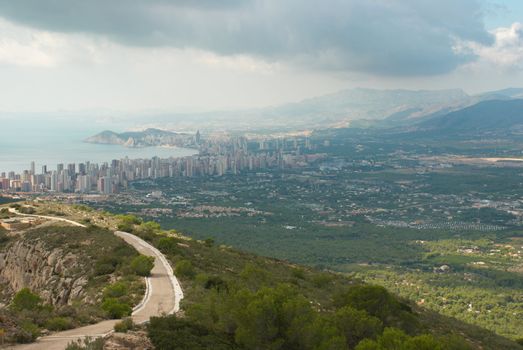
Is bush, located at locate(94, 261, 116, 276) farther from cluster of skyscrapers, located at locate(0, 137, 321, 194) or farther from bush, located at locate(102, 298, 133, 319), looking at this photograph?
cluster of skyscrapers, located at locate(0, 137, 321, 194)

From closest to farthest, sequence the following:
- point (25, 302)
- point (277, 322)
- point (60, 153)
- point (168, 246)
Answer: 1. point (277, 322)
2. point (25, 302)
3. point (168, 246)
4. point (60, 153)

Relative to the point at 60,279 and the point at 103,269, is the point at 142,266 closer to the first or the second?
the point at 103,269

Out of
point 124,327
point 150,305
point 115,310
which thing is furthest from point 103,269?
point 124,327

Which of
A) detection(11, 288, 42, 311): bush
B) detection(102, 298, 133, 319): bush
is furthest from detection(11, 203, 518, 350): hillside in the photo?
detection(11, 288, 42, 311): bush

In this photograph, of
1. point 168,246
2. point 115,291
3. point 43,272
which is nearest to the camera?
point 115,291

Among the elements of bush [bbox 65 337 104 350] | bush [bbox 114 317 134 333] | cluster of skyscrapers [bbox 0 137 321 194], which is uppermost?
bush [bbox 65 337 104 350]

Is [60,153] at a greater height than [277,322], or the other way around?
[60,153]

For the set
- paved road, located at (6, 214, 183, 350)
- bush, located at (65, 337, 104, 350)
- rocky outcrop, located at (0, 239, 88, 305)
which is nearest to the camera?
bush, located at (65, 337, 104, 350)
